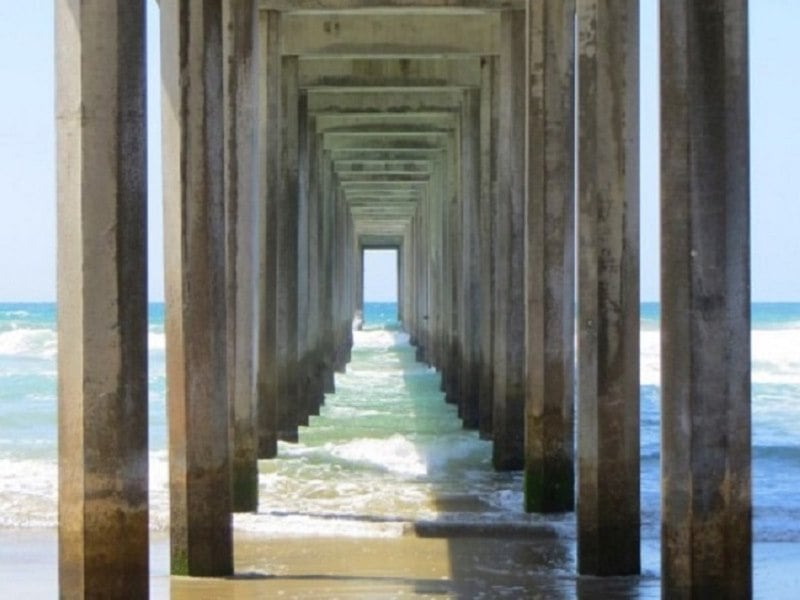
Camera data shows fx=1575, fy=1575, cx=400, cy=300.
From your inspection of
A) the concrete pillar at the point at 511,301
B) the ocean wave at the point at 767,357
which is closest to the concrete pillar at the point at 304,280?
the concrete pillar at the point at 511,301

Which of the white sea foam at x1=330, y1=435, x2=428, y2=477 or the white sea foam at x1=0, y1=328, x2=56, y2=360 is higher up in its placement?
the white sea foam at x1=330, y1=435, x2=428, y2=477

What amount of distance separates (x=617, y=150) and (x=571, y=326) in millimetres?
2529

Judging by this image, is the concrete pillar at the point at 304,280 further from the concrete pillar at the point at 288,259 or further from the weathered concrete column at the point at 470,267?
the weathered concrete column at the point at 470,267

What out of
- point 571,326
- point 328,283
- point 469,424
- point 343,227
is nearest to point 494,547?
point 571,326

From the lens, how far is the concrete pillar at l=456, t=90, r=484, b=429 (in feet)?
52.5

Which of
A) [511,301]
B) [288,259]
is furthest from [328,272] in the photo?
[511,301]

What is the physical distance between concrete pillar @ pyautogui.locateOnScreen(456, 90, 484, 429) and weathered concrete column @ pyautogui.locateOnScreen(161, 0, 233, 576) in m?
8.38

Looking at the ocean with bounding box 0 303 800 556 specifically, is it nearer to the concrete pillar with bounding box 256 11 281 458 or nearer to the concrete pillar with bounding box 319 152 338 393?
the concrete pillar with bounding box 256 11 281 458

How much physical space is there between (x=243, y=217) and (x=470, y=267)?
674cm

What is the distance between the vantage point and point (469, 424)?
17.1 metres

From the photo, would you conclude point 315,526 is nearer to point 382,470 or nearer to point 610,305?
point 610,305

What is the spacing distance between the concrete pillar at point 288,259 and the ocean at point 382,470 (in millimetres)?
408

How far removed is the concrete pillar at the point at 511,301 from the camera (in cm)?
1198

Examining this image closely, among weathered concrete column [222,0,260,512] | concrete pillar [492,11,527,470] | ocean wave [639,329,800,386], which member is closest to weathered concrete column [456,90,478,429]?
concrete pillar [492,11,527,470]
